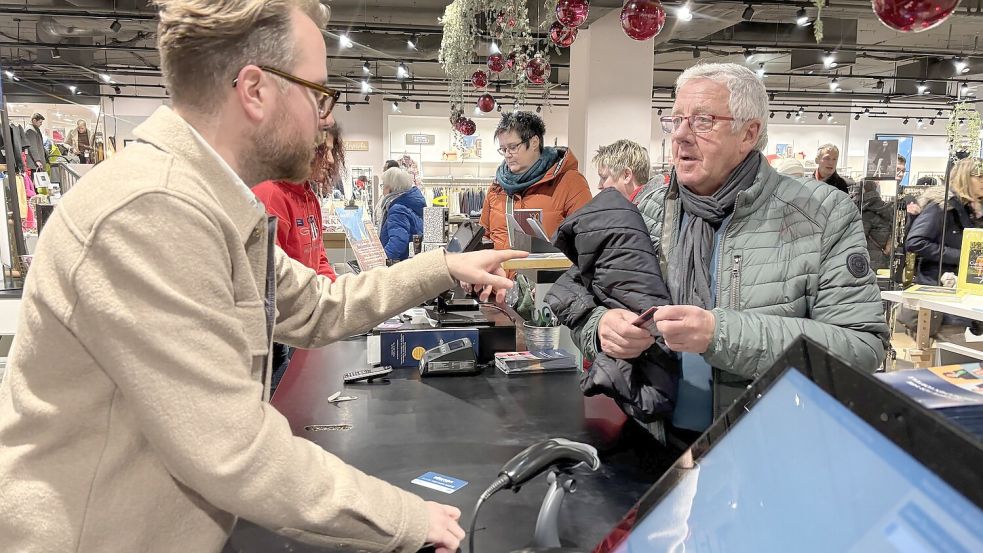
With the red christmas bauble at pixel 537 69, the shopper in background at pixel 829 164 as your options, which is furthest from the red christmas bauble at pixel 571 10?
the shopper in background at pixel 829 164

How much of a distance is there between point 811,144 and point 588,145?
1153 cm

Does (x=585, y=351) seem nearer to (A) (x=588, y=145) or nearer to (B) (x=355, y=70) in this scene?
(A) (x=588, y=145)

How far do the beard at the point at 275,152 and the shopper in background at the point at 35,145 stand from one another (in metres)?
9.56

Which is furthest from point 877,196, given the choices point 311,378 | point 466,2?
point 311,378

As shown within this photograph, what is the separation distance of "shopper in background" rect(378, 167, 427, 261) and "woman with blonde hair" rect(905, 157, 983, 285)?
13.5ft

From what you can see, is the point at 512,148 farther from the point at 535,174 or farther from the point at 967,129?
the point at 967,129

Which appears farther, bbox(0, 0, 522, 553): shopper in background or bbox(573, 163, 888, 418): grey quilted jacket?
bbox(573, 163, 888, 418): grey quilted jacket

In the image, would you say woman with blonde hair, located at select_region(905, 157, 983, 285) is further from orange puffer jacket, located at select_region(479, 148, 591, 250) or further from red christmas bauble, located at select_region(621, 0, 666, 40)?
orange puffer jacket, located at select_region(479, 148, 591, 250)

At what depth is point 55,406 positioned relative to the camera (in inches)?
34.0

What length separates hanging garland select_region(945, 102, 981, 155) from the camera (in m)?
6.86

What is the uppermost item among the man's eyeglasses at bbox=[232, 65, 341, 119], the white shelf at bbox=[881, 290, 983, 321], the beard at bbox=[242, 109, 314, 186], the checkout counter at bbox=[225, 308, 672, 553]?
the man's eyeglasses at bbox=[232, 65, 341, 119]

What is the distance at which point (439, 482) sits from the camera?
130cm

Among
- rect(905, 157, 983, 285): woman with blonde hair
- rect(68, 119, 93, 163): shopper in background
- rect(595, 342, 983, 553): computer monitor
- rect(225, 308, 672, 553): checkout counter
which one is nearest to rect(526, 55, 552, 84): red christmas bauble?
rect(905, 157, 983, 285): woman with blonde hair

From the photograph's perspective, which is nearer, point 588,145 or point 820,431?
point 820,431
